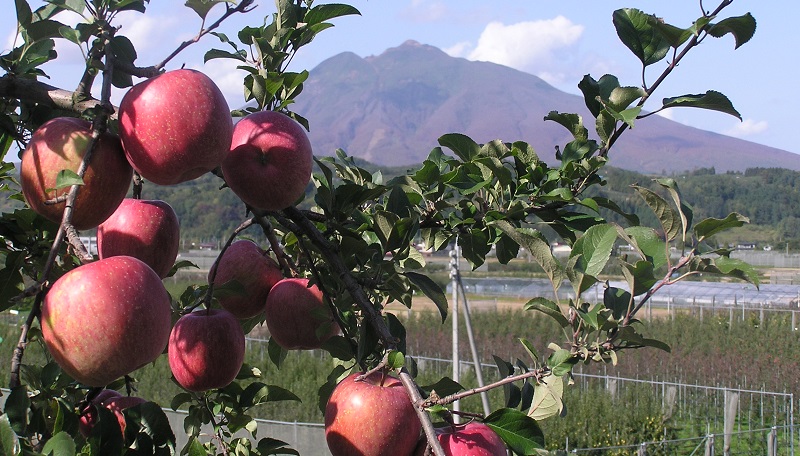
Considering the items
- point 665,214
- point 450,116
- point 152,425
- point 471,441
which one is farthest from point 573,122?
point 450,116

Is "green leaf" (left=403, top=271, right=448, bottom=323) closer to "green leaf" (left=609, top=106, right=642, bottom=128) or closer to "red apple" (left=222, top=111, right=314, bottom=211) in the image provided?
"red apple" (left=222, top=111, right=314, bottom=211)

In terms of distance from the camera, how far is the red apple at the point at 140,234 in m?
0.91

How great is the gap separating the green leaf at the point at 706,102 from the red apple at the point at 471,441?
53 centimetres

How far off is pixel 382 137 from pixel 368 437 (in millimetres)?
131297

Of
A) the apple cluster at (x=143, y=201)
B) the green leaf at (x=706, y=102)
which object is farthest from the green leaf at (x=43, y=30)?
the green leaf at (x=706, y=102)

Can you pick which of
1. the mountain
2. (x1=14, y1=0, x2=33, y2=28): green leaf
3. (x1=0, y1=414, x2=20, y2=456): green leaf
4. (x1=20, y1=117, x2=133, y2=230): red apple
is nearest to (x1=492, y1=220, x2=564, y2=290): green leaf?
(x1=20, y1=117, x2=133, y2=230): red apple

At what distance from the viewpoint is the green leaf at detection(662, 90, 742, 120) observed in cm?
102

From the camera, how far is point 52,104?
2.94 feet

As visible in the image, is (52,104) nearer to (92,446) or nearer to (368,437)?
(92,446)

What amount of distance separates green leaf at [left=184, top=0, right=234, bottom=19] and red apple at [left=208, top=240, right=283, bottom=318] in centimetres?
42

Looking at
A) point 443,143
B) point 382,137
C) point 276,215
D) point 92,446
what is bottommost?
point 92,446

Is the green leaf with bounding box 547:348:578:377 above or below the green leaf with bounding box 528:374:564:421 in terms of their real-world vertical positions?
above

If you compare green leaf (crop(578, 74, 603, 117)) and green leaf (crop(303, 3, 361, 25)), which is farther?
green leaf (crop(578, 74, 603, 117))

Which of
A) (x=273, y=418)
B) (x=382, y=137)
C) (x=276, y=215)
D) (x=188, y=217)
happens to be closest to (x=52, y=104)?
(x=276, y=215)
